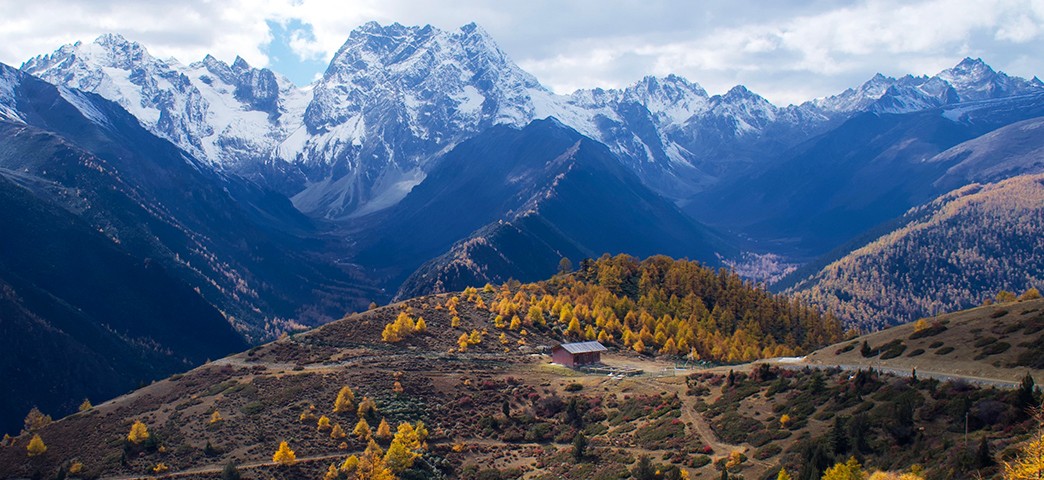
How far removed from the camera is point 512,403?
126375 millimetres

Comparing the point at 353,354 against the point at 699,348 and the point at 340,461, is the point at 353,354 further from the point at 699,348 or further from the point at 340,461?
the point at 699,348

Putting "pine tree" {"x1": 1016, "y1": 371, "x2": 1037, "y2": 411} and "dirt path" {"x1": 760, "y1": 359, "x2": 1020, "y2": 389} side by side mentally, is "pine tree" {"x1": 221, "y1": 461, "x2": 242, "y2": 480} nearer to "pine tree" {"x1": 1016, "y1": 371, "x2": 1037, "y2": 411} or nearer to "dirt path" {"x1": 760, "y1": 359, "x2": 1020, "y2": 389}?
"dirt path" {"x1": 760, "y1": 359, "x2": 1020, "y2": 389}

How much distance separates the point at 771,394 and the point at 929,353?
61.8 ft

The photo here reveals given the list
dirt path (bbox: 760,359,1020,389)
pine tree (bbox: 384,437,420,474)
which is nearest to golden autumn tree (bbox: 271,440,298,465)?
pine tree (bbox: 384,437,420,474)

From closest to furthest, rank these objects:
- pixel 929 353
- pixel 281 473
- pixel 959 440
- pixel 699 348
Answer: pixel 959 440 < pixel 929 353 < pixel 281 473 < pixel 699 348

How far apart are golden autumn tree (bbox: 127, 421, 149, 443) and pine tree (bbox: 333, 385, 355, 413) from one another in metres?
27.6

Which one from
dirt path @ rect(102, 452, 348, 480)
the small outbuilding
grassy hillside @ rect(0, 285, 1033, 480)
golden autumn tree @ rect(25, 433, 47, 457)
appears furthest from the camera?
the small outbuilding

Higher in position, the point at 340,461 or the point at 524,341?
the point at 524,341

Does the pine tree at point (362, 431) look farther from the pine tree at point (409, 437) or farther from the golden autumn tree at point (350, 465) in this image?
the golden autumn tree at point (350, 465)

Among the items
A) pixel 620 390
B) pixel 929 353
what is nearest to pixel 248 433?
pixel 620 390

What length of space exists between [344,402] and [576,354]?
44.8 m

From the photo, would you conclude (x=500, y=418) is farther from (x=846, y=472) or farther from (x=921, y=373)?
(x=846, y=472)

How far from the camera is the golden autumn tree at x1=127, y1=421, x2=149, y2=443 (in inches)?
4651

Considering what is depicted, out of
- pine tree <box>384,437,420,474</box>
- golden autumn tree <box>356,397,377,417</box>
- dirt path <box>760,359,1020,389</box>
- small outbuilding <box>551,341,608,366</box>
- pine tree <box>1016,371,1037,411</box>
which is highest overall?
dirt path <box>760,359,1020,389</box>
